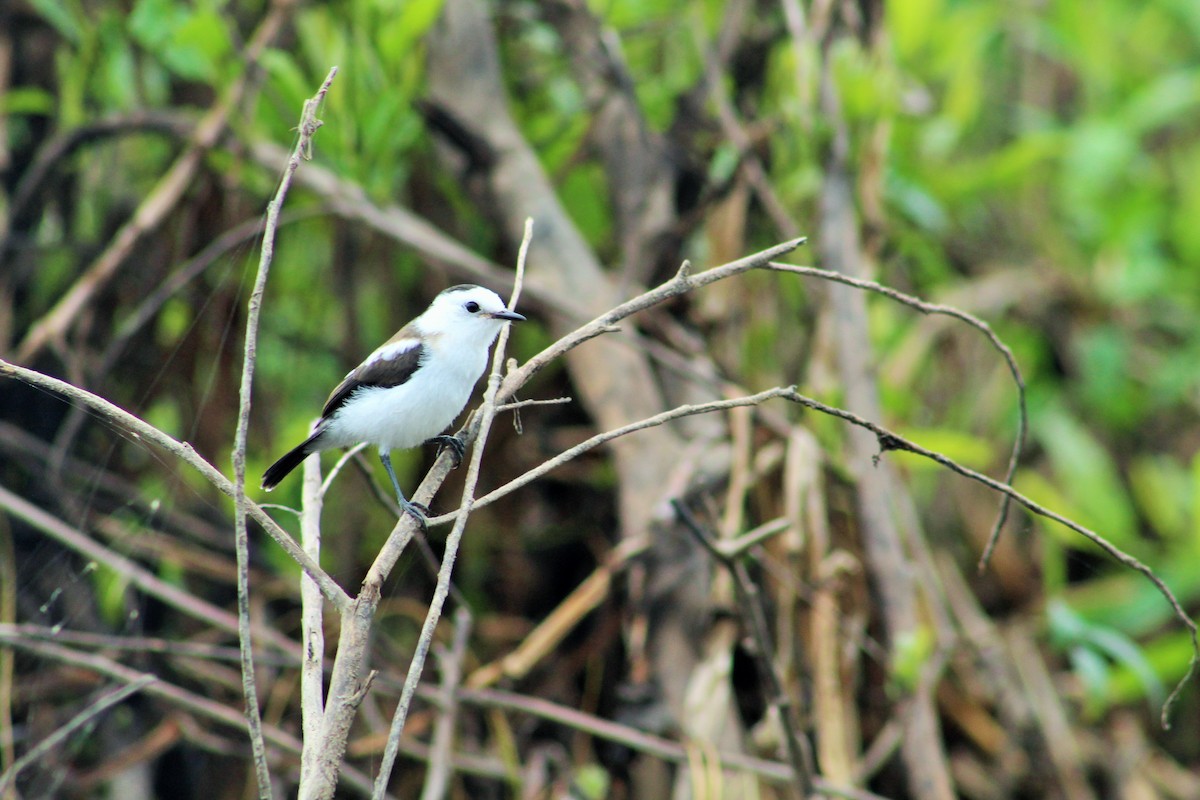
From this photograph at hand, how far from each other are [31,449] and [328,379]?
1051 mm

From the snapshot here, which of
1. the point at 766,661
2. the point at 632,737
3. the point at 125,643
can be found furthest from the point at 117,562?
the point at 766,661

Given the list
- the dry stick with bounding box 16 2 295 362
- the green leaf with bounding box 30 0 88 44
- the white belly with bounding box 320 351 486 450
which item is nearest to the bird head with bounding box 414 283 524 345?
the white belly with bounding box 320 351 486 450

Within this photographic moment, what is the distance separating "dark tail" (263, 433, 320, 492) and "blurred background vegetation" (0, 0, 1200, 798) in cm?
71

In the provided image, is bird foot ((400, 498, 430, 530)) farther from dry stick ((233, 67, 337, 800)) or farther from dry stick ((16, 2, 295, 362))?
dry stick ((16, 2, 295, 362))

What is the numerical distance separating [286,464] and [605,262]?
6.22 ft

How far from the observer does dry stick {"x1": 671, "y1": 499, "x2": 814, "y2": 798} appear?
2.32 metres

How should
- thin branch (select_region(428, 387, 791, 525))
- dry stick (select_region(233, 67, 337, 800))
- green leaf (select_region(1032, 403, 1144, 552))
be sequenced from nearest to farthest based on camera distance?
1. dry stick (select_region(233, 67, 337, 800))
2. thin branch (select_region(428, 387, 791, 525))
3. green leaf (select_region(1032, 403, 1144, 552))

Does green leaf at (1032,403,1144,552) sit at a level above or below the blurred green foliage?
below

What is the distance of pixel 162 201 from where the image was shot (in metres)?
3.41

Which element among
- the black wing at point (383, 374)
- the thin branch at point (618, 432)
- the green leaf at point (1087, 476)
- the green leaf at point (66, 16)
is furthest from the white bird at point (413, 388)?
the green leaf at point (1087, 476)

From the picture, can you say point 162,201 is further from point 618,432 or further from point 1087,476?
point 1087,476

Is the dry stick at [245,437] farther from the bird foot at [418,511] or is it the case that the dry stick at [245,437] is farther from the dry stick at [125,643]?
the dry stick at [125,643]

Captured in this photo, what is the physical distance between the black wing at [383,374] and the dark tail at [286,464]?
3.1 inches

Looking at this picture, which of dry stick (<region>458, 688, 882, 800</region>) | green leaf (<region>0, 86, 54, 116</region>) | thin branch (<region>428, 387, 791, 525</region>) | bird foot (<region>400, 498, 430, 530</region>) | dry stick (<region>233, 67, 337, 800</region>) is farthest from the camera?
green leaf (<region>0, 86, 54, 116</region>)
